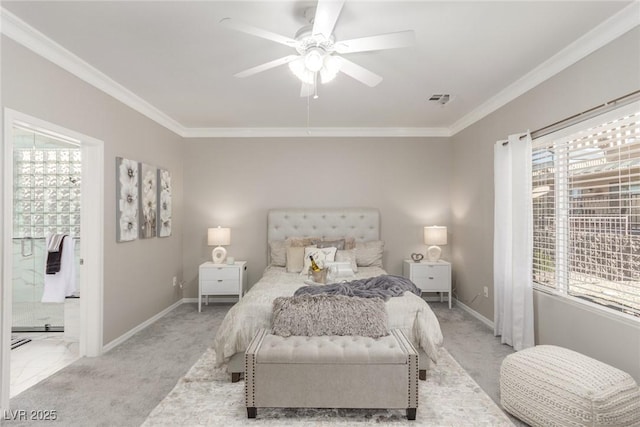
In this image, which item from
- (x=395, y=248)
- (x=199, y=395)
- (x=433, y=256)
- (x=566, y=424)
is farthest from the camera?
(x=395, y=248)

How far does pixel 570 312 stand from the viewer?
2.86 m

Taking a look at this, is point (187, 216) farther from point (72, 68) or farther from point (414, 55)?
point (414, 55)

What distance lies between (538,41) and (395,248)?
3.26 metres

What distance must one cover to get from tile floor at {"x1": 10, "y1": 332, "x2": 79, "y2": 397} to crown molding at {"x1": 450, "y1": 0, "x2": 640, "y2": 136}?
4.84 m

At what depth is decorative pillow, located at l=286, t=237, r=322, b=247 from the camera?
481 cm

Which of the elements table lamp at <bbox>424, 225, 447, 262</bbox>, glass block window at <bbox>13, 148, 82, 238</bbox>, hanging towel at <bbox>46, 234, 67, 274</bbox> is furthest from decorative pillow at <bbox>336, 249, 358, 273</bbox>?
glass block window at <bbox>13, 148, 82, 238</bbox>

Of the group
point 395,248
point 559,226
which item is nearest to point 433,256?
point 395,248

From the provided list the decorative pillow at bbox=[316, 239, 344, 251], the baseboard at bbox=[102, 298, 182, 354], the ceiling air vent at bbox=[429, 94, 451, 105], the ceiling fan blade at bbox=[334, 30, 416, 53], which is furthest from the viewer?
the decorative pillow at bbox=[316, 239, 344, 251]

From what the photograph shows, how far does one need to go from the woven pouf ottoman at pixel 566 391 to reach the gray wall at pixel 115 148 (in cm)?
353

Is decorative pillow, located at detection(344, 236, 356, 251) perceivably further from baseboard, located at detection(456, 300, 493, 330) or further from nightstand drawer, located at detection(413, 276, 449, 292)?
baseboard, located at detection(456, 300, 493, 330)

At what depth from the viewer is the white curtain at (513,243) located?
331 centimetres

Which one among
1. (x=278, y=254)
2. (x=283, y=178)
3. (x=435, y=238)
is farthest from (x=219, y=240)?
(x=435, y=238)

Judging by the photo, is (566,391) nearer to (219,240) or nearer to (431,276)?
(431,276)

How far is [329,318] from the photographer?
2584 millimetres
